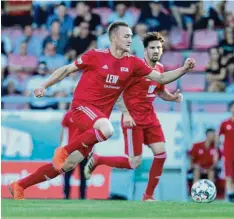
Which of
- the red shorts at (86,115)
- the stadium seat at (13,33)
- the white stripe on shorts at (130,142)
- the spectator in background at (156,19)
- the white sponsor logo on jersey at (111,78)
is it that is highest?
the spectator in background at (156,19)

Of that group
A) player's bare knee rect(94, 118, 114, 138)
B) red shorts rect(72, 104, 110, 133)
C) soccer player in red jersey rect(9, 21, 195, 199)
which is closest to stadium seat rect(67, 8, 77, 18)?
soccer player in red jersey rect(9, 21, 195, 199)

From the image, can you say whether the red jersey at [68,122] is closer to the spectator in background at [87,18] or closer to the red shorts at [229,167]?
the red shorts at [229,167]

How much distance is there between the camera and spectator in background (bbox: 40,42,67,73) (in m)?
18.6

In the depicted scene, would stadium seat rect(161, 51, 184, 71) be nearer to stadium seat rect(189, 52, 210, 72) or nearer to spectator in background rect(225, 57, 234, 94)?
stadium seat rect(189, 52, 210, 72)

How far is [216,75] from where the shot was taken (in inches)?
699

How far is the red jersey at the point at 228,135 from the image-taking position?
15859mm

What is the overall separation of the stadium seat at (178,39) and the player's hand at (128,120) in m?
5.68

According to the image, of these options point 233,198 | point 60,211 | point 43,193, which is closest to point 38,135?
point 43,193

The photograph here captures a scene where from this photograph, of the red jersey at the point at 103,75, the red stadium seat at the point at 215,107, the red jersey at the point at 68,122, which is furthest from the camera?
the red stadium seat at the point at 215,107

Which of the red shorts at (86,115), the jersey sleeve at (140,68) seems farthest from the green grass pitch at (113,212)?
the jersey sleeve at (140,68)

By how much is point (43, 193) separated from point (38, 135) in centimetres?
100

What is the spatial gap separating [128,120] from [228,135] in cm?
322

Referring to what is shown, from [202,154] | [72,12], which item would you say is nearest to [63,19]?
[72,12]

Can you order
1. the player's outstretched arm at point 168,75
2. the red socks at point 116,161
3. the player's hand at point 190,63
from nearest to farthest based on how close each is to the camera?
the player's hand at point 190,63 → the player's outstretched arm at point 168,75 → the red socks at point 116,161
